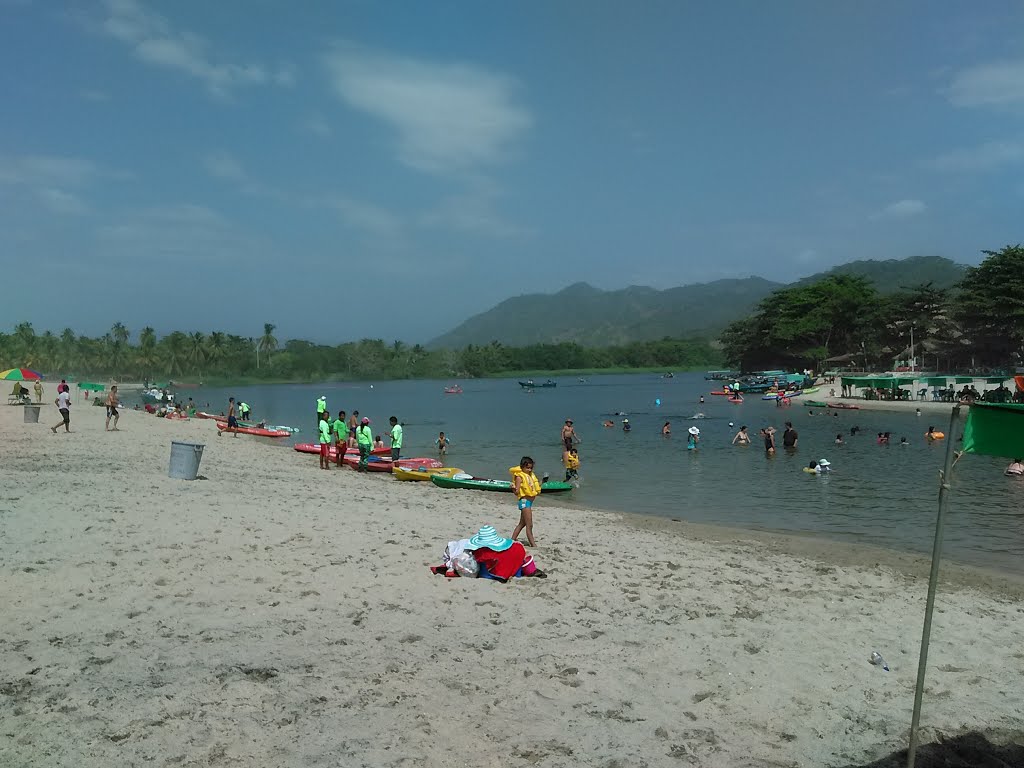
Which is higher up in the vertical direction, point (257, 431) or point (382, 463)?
point (382, 463)

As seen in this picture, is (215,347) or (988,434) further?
(215,347)

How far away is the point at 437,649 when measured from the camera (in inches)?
279

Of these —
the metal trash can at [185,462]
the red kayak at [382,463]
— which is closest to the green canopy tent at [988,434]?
the metal trash can at [185,462]

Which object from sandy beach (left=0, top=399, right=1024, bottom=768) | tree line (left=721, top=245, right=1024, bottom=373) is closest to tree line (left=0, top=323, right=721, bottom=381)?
tree line (left=721, top=245, right=1024, bottom=373)

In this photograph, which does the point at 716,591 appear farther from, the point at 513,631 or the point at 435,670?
the point at 435,670

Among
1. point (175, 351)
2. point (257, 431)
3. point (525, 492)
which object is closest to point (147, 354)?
point (175, 351)

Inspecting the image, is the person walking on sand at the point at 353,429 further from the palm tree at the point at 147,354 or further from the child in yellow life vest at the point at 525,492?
the palm tree at the point at 147,354

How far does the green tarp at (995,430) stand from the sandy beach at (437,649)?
2.56 m

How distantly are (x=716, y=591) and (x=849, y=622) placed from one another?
65.1 inches

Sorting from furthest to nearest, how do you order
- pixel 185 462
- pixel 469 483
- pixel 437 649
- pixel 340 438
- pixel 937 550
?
1. pixel 340 438
2. pixel 469 483
3. pixel 185 462
4. pixel 437 649
5. pixel 937 550

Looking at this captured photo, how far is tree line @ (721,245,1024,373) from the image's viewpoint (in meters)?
70.4

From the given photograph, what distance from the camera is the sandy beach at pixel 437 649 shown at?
5391 millimetres

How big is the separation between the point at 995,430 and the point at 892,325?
331 ft

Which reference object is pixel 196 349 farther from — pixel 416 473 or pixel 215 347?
pixel 416 473
